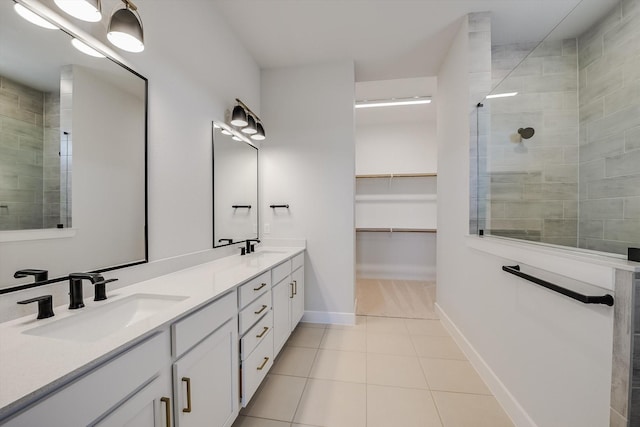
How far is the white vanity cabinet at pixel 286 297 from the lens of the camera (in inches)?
76.7

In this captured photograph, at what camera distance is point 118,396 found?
2.35ft

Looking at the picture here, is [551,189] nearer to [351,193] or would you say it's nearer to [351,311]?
[351,193]

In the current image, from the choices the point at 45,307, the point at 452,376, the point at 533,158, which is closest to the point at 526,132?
the point at 533,158

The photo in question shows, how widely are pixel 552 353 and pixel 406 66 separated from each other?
118 inches

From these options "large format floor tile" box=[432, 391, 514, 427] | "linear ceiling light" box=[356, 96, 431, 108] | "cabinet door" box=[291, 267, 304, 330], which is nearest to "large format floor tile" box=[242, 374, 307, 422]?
"cabinet door" box=[291, 267, 304, 330]

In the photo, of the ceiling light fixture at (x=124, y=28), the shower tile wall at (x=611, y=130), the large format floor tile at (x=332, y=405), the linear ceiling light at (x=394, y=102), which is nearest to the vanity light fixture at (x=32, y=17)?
the ceiling light fixture at (x=124, y=28)

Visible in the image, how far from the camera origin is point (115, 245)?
49.8 inches

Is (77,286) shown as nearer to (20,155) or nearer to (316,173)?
(20,155)

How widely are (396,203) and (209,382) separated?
13.4 feet

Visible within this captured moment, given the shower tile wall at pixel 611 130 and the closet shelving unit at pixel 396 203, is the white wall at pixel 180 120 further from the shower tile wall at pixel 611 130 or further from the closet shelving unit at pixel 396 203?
the closet shelving unit at pixel 396 203

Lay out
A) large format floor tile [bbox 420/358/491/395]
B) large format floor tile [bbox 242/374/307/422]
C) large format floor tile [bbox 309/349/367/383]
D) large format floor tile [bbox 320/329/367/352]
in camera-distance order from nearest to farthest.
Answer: large format floor tile [bbox 242/374/307/422] → large format floor tile [bbox 420/358/491/395] → large format floor tile [bbox 309/349/367/383] → large format floor tile [bbox 320/329/367/352]

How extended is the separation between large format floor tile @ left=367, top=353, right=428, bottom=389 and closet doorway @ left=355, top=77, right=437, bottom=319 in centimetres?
207

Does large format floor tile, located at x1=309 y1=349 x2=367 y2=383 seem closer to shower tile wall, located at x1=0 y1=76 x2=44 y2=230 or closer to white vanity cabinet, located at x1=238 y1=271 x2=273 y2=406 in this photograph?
white vanity cabinet, located at x1=238 y1=271 x2=273 y2=406

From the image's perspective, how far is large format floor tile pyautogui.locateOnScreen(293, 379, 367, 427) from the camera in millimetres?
1497
